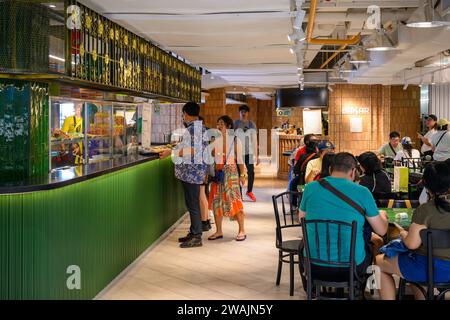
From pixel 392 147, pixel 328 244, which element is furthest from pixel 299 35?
pixel 392 147

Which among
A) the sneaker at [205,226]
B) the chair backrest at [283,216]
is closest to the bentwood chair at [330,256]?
the chair backrest at [283,216]

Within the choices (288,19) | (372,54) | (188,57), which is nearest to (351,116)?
(372,54)

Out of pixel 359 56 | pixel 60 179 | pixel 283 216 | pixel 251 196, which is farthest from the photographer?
pixel 251 196

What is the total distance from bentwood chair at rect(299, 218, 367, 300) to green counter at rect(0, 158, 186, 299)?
1700 millimetres

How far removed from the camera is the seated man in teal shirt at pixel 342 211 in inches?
161

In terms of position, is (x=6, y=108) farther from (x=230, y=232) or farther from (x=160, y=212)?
(x=230, y=232)

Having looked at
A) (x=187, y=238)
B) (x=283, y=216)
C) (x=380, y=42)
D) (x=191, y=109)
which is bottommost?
(x=187, y=238)

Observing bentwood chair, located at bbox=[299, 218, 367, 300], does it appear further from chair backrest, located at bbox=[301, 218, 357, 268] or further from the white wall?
the white wall

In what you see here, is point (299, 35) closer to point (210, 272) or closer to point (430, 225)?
point (210, 272)

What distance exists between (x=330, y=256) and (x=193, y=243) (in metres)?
3.58

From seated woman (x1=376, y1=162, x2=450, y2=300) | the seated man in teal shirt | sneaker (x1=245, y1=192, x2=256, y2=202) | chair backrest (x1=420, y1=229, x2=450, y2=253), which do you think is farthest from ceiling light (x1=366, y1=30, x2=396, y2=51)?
chair backrest (x1=420, y1=229, x2=450, y2=253)

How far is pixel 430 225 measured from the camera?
12.5 feet

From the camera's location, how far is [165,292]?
5547 millimetres

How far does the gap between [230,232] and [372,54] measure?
6109 mm
